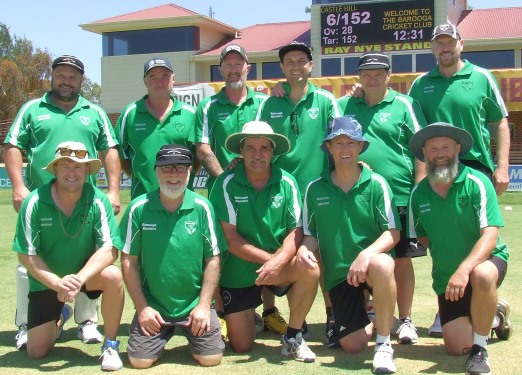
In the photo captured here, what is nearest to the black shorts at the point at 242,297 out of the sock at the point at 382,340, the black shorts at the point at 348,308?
the black shorts at the point at 348,308

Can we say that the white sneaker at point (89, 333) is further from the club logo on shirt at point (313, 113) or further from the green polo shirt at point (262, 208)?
the club logo on shirt at point (313, 113)

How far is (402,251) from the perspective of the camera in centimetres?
622

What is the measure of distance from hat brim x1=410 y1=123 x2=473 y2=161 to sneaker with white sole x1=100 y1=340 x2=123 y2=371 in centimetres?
278

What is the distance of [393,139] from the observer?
243 inches

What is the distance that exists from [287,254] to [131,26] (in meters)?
32.3

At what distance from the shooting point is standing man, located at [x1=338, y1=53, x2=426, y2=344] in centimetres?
616

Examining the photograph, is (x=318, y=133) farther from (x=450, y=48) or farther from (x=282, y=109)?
(x=450, y=48)

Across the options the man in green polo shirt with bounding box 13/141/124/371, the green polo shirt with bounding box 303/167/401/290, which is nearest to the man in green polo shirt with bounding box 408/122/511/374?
the green polo shirt with bounding box 303/167/401/290

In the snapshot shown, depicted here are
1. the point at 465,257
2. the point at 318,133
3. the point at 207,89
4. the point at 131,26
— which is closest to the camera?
the point at 465,257

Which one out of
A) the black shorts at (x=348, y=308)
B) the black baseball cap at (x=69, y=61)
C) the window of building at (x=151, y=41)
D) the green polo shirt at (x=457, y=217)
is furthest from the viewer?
the window of building at (x=151, y=41)

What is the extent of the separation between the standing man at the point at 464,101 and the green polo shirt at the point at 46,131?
2998 mm

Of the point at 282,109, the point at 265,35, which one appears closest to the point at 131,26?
the point at 265,35

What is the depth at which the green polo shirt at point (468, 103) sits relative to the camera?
6234 millimetres

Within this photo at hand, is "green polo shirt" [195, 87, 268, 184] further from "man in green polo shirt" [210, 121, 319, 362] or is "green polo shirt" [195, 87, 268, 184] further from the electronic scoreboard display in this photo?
the electronic scoreboard display
